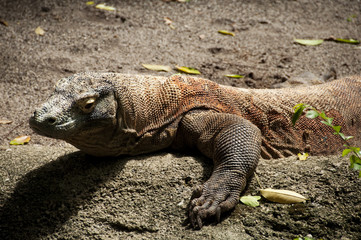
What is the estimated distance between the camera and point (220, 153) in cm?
310

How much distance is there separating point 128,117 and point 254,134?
98 centimetres

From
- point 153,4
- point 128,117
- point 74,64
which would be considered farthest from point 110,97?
point 153,4

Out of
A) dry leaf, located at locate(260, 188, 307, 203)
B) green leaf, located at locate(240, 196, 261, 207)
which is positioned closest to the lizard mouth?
green leaf, located at locate(240, 196, 261, 207)

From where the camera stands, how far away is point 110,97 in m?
3.03

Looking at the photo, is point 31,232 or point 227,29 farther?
point 227,29

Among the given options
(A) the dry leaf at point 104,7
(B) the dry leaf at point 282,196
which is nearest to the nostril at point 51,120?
(B) the dry leaf at point 282,196

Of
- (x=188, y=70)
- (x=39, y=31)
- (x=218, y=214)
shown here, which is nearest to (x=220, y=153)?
(x=218, y=214)

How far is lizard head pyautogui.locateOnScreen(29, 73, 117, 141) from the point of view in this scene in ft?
8.96

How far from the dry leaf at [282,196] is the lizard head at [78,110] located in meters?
1.20

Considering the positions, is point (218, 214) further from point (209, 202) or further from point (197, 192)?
point (197, 192)

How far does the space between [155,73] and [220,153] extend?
7.76 feet

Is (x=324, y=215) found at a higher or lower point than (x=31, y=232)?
higher

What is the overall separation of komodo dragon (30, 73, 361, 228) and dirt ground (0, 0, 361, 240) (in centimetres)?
14

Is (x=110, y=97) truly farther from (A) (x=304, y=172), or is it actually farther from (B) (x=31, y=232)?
(A) (x=304, y=172)
